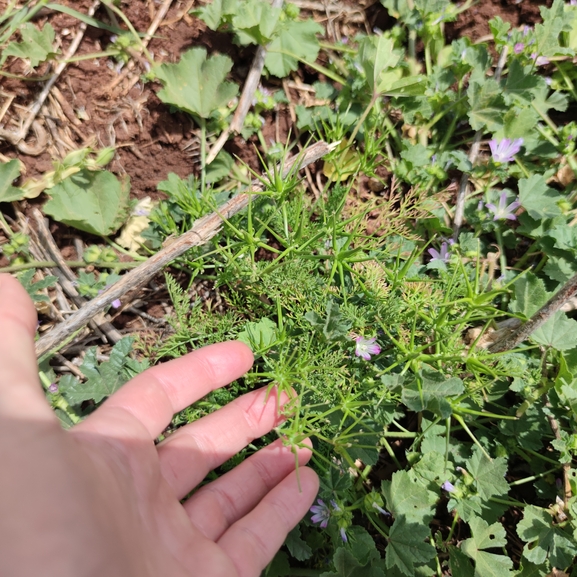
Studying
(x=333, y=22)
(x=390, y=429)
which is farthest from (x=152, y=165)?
(x=390, y=429)

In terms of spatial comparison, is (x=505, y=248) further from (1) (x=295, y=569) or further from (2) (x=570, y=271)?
(1) (x=295, y=569)

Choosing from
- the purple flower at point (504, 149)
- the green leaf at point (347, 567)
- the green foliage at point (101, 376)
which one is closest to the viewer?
the green leaf at point (347, 567)

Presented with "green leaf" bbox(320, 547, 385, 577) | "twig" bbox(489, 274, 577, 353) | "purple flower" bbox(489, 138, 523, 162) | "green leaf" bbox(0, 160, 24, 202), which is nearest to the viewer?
"twig" bbox(489, 274, 577, 353)

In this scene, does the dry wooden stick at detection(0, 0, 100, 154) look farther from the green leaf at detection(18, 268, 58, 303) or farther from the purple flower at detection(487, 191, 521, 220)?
the purple flower at detection(487, 191, 521, 220)

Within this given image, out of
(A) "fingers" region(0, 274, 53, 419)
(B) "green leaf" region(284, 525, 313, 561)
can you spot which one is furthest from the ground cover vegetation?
(A) "fingers" region(0, 274, 53, 419)

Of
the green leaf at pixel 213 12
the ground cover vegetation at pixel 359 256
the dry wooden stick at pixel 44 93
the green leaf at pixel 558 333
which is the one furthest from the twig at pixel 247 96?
the green leaf at pixel 558 333

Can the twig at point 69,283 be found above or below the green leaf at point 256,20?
below

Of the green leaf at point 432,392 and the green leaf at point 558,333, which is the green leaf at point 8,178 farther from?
the green leaf at point 558,333
